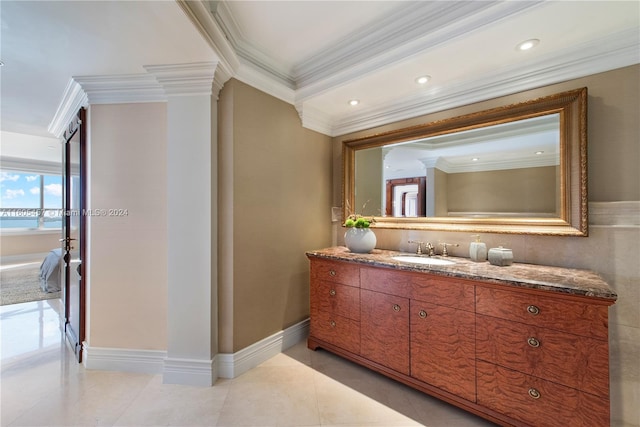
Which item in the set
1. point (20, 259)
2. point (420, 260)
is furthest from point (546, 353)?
point (20, 259)

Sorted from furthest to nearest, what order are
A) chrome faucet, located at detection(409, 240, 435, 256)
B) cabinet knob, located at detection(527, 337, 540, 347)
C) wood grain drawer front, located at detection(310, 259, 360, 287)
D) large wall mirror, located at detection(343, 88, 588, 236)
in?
chrome faucet, located at detection(409, 240, 435, 256) → wood grain drawer front, located at detection(310, 259, 360, 287) → large wall mirror, located at detection(343, 88, 588, 236) → cabinet knob, located at detection(527, 337, 540, 347)

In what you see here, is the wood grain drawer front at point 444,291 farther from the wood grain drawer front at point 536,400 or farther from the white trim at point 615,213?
the white trim at point 615,213

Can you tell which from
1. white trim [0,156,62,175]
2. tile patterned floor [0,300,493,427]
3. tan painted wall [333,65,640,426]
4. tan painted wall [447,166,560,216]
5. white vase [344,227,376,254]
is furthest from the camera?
white trim [0,156,62,175]

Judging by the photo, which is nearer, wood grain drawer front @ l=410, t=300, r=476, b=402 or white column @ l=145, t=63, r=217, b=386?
wood grain drawer front @ l=410, t=300, r=476, b=402

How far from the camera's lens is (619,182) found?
156cm

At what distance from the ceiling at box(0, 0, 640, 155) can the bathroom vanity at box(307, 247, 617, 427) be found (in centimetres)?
144

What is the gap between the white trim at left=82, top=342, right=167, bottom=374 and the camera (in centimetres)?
208

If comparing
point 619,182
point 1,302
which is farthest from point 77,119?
point 619,182

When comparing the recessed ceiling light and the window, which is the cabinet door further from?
the window

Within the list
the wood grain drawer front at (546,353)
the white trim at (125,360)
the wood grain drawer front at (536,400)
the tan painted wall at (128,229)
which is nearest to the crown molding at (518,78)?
the tan painted wall at (128,229)

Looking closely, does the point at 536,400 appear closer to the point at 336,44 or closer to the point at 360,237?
the point at 360,237

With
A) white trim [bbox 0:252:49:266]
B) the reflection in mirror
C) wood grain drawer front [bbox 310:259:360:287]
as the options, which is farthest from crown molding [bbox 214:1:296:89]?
white trim [bbox 0:252:49:266]

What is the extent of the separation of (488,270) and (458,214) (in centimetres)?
69

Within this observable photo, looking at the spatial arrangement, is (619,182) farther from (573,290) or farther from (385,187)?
(385,187)
